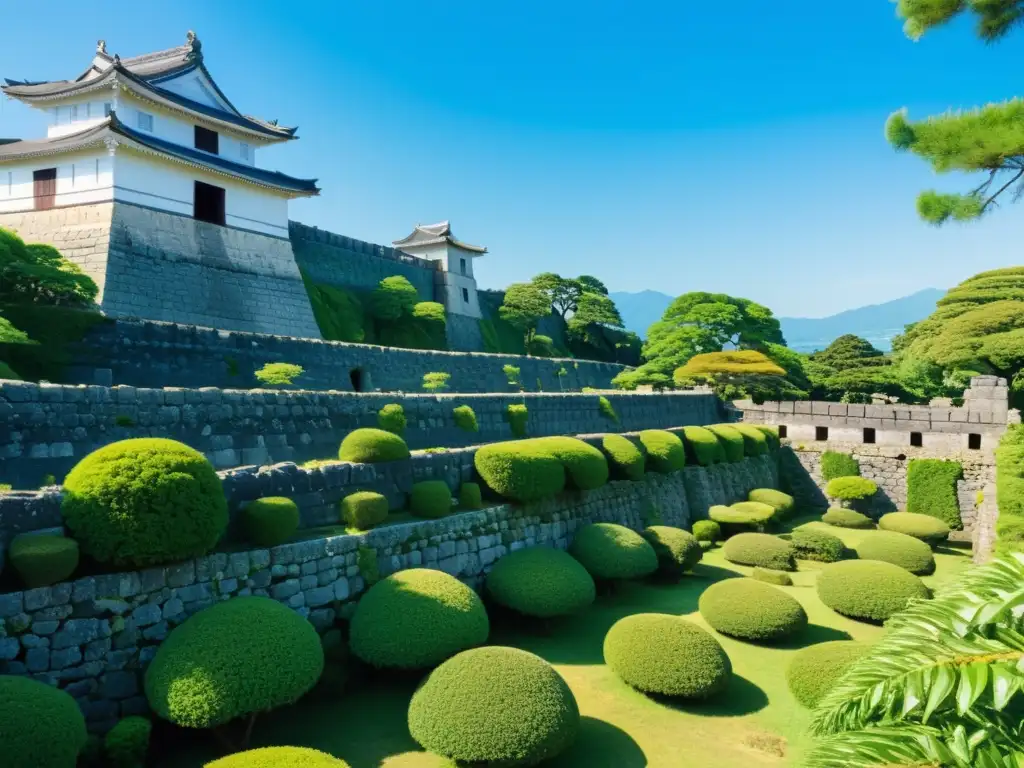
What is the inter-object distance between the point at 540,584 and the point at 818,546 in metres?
9.64

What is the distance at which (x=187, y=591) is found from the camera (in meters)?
7.47

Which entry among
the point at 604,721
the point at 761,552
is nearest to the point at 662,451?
the point at 761,552

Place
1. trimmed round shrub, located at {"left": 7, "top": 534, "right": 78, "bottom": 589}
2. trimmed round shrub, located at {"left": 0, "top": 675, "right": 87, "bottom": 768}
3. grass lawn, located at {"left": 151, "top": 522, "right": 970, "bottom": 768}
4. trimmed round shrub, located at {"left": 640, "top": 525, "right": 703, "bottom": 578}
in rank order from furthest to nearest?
trimmed round shrub, located at {"left": 640, "top": 525, "right": 703, "bottom": 578}, grass lawn, located at {"left": 151, "top": 522, "right": 970, "bottom": 768}, trimmed round shrub, located at {"left": 7, "top": 534, "right": 78, "bottom": 589}, trimmed round shrub, located at {"left": 0, "top": 675, "right": 87, "bottom": 768}

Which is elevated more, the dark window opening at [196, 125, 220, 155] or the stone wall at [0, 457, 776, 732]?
the dark window opening at [196, 125, 220, 155]

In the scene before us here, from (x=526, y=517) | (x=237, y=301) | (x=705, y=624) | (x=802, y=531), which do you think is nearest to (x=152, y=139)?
(x=237, y=301)

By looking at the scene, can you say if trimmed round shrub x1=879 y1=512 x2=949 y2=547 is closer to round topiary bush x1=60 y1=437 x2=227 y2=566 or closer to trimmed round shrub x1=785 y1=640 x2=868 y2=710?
trimmed round shrub x1=785 y1=640 x2=868 y2=710

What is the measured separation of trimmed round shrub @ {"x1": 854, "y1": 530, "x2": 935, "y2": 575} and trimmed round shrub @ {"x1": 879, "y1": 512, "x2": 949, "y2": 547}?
3.56m

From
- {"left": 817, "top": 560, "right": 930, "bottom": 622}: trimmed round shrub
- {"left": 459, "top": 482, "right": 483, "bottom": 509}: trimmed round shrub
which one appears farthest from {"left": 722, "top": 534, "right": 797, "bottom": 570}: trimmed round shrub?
{"left": 459, "top": 482, "right": 483, "bottom": 509}: trimmed round shrub

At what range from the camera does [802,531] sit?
56.7 ft

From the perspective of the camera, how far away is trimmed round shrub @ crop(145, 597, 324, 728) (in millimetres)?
6410

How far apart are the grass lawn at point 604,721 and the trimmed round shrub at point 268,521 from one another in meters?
2.05

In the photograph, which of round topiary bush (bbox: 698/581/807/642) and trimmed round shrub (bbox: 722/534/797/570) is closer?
round topiary bush (bbox: 698/581/807/642)

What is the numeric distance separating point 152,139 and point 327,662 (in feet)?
62.0

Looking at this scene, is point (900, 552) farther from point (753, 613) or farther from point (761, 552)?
point (753, 613)
